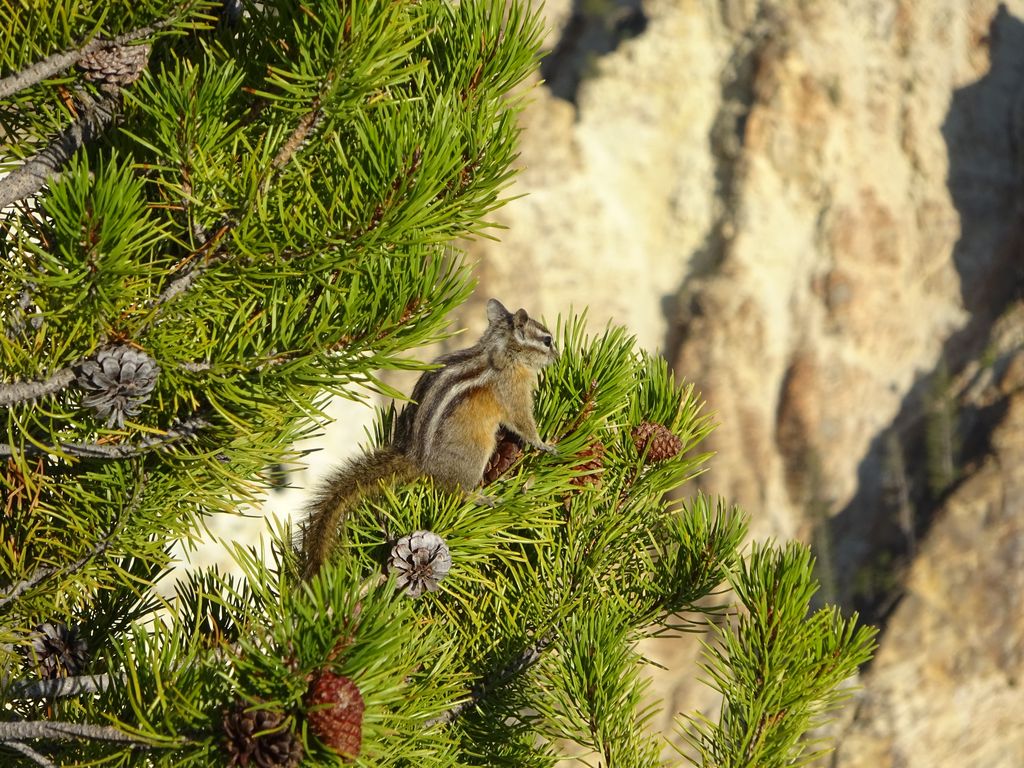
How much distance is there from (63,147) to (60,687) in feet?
3.12

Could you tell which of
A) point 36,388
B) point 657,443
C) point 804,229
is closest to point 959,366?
point 804,229

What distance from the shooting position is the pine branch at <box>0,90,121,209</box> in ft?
5.37

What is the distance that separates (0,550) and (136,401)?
554 millimetres

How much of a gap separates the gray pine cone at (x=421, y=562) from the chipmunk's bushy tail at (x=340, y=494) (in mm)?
145

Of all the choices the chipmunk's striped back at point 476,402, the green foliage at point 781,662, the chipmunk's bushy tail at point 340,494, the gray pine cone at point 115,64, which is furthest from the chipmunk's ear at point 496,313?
the gray pine cone at point 115,64

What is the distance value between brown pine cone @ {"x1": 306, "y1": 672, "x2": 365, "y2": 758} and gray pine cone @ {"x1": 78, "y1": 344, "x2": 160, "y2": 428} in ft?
1.87

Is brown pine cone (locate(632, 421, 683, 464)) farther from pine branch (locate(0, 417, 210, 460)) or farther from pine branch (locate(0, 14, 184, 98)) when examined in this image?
pine branch (locate(0, 14, 184, 98))

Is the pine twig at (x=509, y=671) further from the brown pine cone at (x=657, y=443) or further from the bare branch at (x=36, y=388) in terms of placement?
the bare branch at (x=36, y=388)

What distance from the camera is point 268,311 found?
166cm

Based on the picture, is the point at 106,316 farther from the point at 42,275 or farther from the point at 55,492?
the point at 55,492

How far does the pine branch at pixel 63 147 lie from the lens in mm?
1636

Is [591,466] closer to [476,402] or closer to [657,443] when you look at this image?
[657,443]

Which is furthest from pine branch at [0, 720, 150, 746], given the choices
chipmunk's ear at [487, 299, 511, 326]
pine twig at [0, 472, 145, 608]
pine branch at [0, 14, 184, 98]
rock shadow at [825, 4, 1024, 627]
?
rock shadow at [825, 4, 1024, 627]

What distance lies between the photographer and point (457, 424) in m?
2.61
